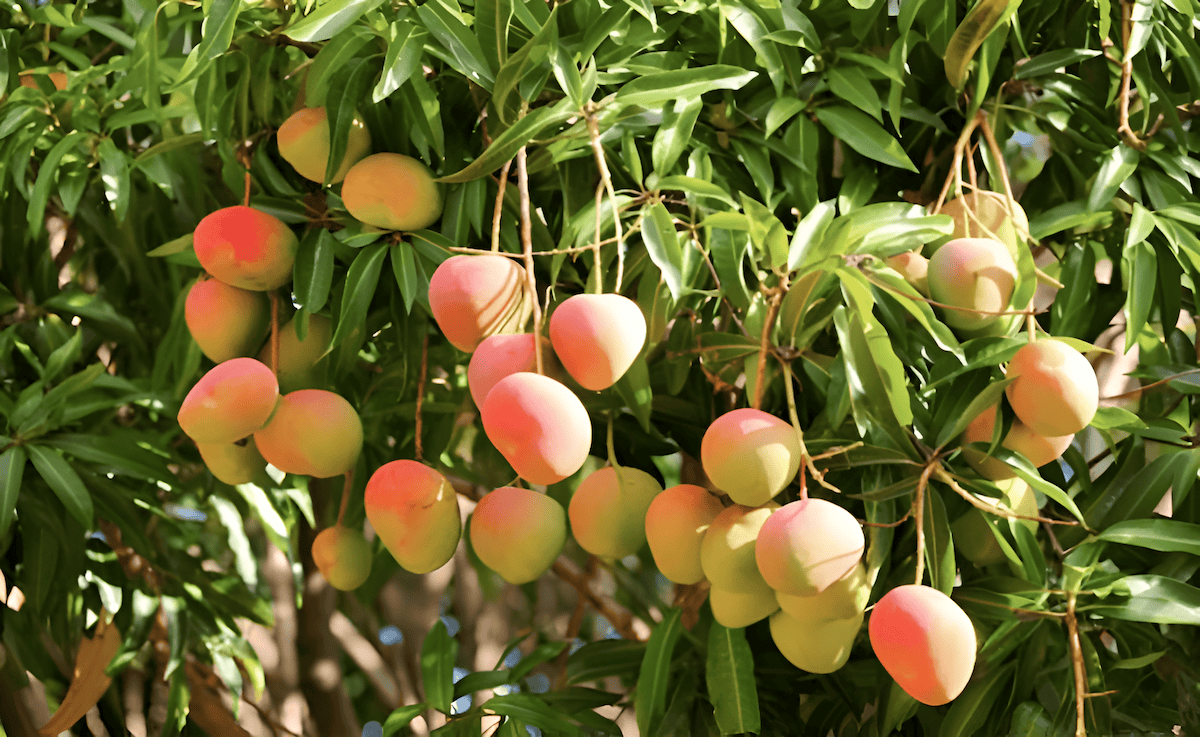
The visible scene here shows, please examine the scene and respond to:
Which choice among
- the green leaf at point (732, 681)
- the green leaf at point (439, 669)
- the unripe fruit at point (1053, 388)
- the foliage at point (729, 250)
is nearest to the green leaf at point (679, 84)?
the foliage at point (729, 250)

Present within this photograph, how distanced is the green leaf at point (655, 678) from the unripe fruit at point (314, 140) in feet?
1.46

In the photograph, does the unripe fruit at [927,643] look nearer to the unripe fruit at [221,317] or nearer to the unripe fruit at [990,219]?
the unripe fruit at [990,219]

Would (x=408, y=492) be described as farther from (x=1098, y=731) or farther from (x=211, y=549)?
(x=211, y=549)

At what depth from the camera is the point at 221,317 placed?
0.74m

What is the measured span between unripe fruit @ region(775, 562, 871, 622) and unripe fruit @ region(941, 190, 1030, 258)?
252 mm

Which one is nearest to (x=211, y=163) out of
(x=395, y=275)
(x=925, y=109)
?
(x=395, y=275)

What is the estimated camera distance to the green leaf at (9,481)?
0.79 meters

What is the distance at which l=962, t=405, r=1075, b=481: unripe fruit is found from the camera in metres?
0.63

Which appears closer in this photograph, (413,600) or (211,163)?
(211,163)

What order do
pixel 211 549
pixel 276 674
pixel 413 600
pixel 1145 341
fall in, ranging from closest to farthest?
pixel 1145 341 < pixel 211 549 < pixel 276 674 < pixel 413 600

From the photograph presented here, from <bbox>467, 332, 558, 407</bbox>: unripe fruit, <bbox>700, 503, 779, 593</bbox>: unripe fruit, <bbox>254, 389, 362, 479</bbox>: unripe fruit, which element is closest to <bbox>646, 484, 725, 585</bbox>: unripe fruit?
<bbox>700, 503, 779, 593</bbox>: unripe fruit

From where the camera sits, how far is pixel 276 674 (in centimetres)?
142

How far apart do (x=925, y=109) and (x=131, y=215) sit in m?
0.77

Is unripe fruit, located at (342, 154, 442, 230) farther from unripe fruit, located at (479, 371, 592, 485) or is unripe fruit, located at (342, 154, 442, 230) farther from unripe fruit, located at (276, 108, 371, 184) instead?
unripe fruit, located at (479, 371, 592, 485)
